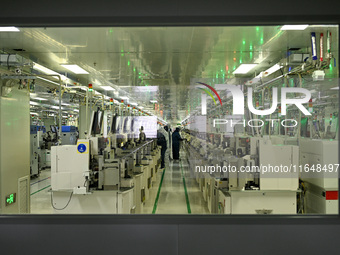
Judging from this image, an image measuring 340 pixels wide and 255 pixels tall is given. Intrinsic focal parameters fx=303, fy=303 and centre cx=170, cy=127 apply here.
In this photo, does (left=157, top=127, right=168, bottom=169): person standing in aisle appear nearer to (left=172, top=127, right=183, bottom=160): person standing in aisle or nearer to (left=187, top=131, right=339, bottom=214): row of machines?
(left=172, top=127, right=183, bottom=160): person standing in aisle

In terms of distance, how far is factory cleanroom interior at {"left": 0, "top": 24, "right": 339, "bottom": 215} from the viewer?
12.1 ft

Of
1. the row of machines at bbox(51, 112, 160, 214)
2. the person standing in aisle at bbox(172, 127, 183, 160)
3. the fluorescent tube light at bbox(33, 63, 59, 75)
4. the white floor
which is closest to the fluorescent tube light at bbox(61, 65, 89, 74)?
the fluorescent tube light at bbox(33, 63, 59, 75)

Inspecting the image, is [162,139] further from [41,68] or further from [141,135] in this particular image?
[41,68]

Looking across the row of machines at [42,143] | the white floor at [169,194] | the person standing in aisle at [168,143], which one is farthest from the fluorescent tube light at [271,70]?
the row of machines at [42,143]

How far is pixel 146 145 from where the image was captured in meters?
8.08

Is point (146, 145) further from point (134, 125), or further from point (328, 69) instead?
point (328, 69)

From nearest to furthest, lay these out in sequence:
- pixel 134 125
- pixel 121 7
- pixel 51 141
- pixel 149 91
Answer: pixel 121 7, pixel 134 125, pixel 149 91, pixel 51 141

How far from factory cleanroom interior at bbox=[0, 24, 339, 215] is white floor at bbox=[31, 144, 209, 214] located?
0.07 meters

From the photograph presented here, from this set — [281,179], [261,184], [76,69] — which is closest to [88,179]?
[261,184]

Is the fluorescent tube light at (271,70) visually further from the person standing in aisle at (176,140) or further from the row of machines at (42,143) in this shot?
the row of machines at (42,143)

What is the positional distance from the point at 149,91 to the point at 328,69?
5.48 metres

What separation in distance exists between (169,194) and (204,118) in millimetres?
2108

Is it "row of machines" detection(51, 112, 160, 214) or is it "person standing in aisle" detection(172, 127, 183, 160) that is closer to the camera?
"row of machines" detection(51, 112, 160, 214)
